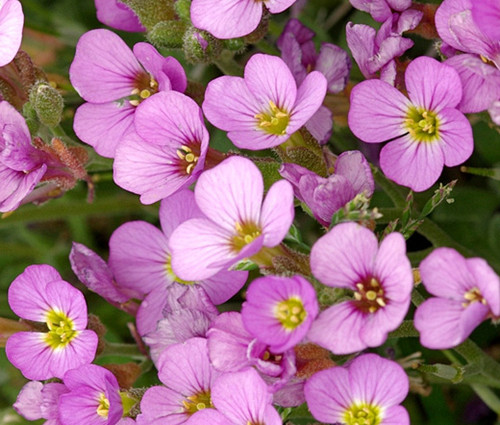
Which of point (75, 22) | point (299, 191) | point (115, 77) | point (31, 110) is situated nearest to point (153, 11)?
point (115, 77)

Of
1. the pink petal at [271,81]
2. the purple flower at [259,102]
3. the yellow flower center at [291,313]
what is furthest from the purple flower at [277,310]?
the pink petal at [271,81]

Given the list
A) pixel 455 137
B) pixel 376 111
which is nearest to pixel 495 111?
pixel 455 137

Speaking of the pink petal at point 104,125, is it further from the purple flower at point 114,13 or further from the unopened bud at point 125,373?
the unopened bud at point 125,373

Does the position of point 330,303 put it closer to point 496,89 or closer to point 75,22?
point 496,89

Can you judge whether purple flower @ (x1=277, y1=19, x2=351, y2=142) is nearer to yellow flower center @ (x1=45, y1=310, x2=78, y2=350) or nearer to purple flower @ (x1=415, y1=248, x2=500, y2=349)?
purple flower @ (x1=415, y1=248, x2=500, y2=349)

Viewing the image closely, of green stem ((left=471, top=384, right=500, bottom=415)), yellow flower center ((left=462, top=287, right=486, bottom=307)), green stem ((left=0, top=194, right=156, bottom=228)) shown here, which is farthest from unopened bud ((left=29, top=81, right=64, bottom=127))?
green stem ((left=471, top=384, right=500, bottom=415))

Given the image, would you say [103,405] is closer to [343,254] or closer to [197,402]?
[197,402]
